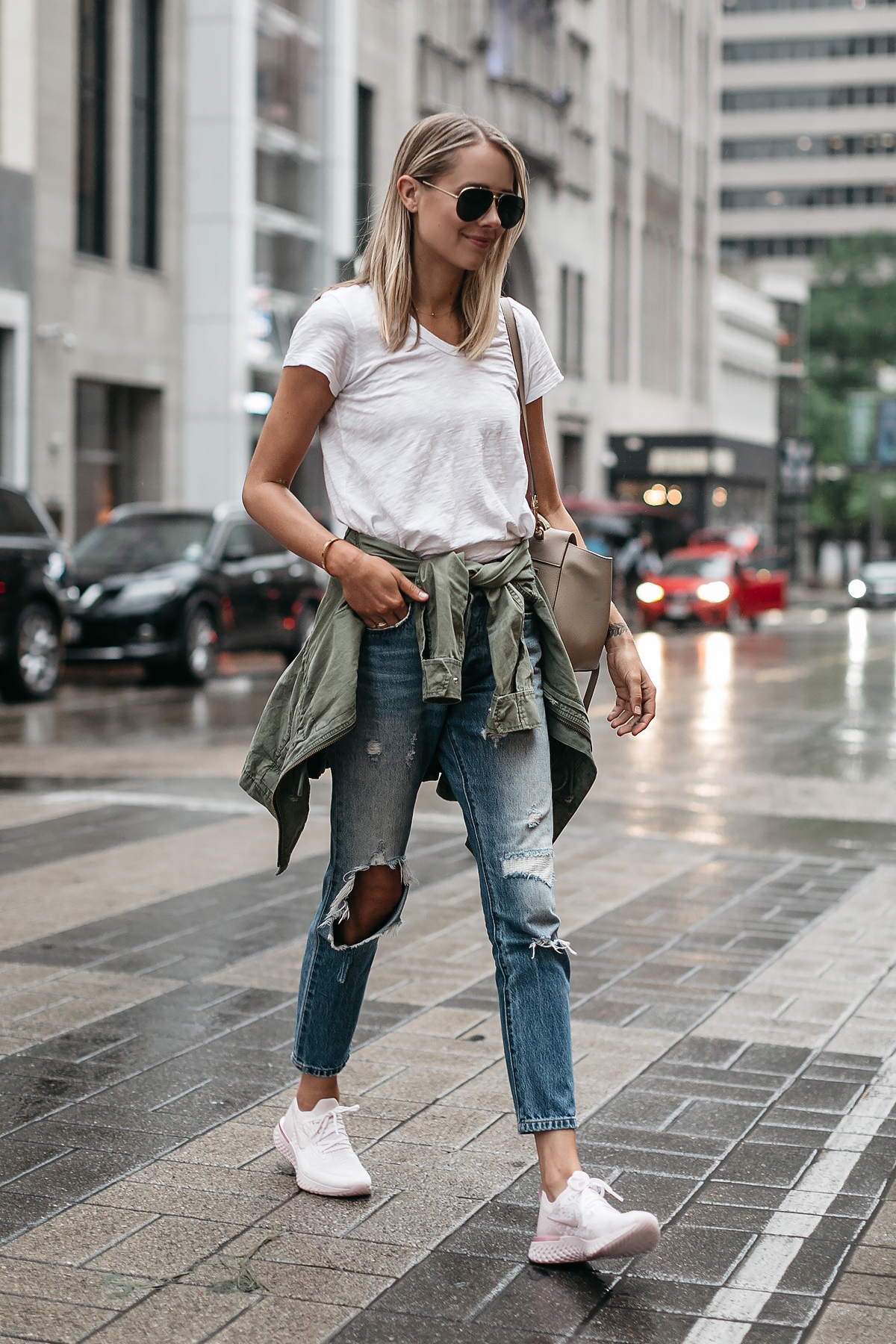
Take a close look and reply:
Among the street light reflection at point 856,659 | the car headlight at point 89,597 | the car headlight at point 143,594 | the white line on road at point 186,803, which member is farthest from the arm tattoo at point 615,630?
the car headlight at point 89,597

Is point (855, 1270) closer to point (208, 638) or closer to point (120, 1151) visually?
point (120, 1151)

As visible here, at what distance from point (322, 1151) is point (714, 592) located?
3295 cm

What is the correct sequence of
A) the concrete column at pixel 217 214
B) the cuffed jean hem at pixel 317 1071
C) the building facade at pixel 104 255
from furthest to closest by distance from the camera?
the concrete column at pixel 217 214 → the building facade at pixel 104 255 → the cuffed jean hem at pixel 317 1071

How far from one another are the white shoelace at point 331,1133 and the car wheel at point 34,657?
12927 millimetres

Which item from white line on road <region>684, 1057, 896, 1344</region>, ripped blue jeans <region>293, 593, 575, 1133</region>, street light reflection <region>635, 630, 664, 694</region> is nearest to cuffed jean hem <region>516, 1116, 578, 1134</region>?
ripped blue jeans <region>293, 593, 575, 1133</region>

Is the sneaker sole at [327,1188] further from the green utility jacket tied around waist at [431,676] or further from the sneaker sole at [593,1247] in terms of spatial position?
the green utility jacket tied around waist at [431,676]

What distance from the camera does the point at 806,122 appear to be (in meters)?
105

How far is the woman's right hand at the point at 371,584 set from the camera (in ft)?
11.2

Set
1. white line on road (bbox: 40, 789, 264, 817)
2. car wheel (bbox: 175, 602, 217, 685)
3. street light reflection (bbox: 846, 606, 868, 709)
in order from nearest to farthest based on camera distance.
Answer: white line on road (bbox: 40, 789, 264, 817)
street light reflection (bbox: 846, 606, 868, 709)
car wheel (bbox: 175, 602, 217, 685)

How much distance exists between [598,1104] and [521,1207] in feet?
2.55

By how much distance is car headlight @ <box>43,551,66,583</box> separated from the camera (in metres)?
16.6

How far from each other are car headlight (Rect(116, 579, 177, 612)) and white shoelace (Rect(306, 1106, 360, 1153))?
1471 cm

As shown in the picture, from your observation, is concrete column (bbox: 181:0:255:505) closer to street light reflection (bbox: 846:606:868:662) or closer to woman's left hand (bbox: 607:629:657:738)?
street light reflection (bbox: 846:606:868:662)

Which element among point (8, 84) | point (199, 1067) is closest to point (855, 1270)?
point (199, 1067)
